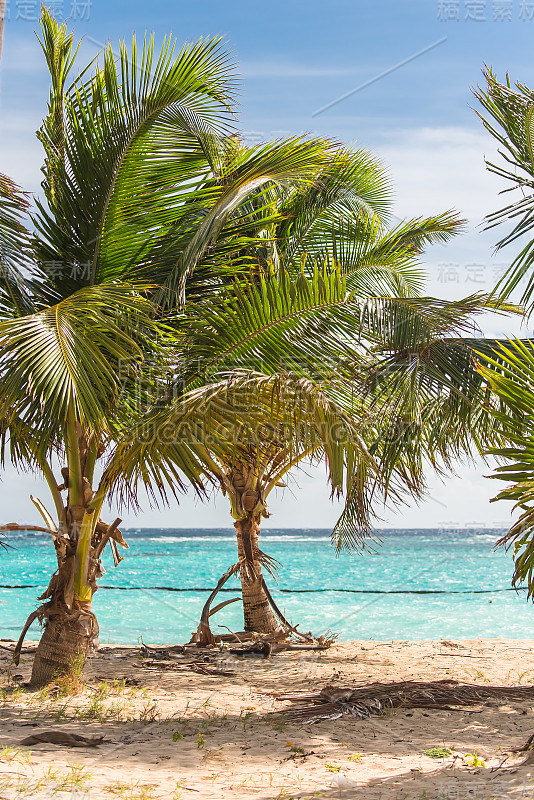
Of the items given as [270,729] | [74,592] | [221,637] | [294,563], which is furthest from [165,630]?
[294,563]

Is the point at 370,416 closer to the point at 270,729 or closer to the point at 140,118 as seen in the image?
the point at 270,729

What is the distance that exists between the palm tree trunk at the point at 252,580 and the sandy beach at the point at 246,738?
1.01m

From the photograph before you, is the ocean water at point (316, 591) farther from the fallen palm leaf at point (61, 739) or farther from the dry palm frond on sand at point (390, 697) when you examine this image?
the dry palm frond on sand at point (390, 697)

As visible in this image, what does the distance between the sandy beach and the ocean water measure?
58.3 inches

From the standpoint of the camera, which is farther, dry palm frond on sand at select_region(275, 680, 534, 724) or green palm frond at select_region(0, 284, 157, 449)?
dry palm frond on sand at select_region(275, 680, 534, 724)

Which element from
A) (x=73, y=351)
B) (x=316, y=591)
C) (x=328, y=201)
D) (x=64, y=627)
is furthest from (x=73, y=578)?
(x=316, y=591)

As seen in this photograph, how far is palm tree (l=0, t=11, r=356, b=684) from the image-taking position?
487cm

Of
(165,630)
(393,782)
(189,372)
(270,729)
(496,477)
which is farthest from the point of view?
(165,630)

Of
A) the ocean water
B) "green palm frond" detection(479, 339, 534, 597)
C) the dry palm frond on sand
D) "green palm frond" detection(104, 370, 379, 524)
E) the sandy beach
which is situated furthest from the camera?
the ocean water

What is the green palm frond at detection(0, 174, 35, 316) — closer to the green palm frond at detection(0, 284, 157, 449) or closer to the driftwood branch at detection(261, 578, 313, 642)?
the green palm frond at detection(0, 284, 157, 449)

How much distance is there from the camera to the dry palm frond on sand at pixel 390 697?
478cm

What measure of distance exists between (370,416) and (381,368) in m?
0.42

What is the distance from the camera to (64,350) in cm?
395

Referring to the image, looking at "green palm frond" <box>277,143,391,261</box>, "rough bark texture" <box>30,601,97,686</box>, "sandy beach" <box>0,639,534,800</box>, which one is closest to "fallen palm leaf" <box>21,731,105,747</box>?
"sandy beach" <box>0,639,534,800</box>
